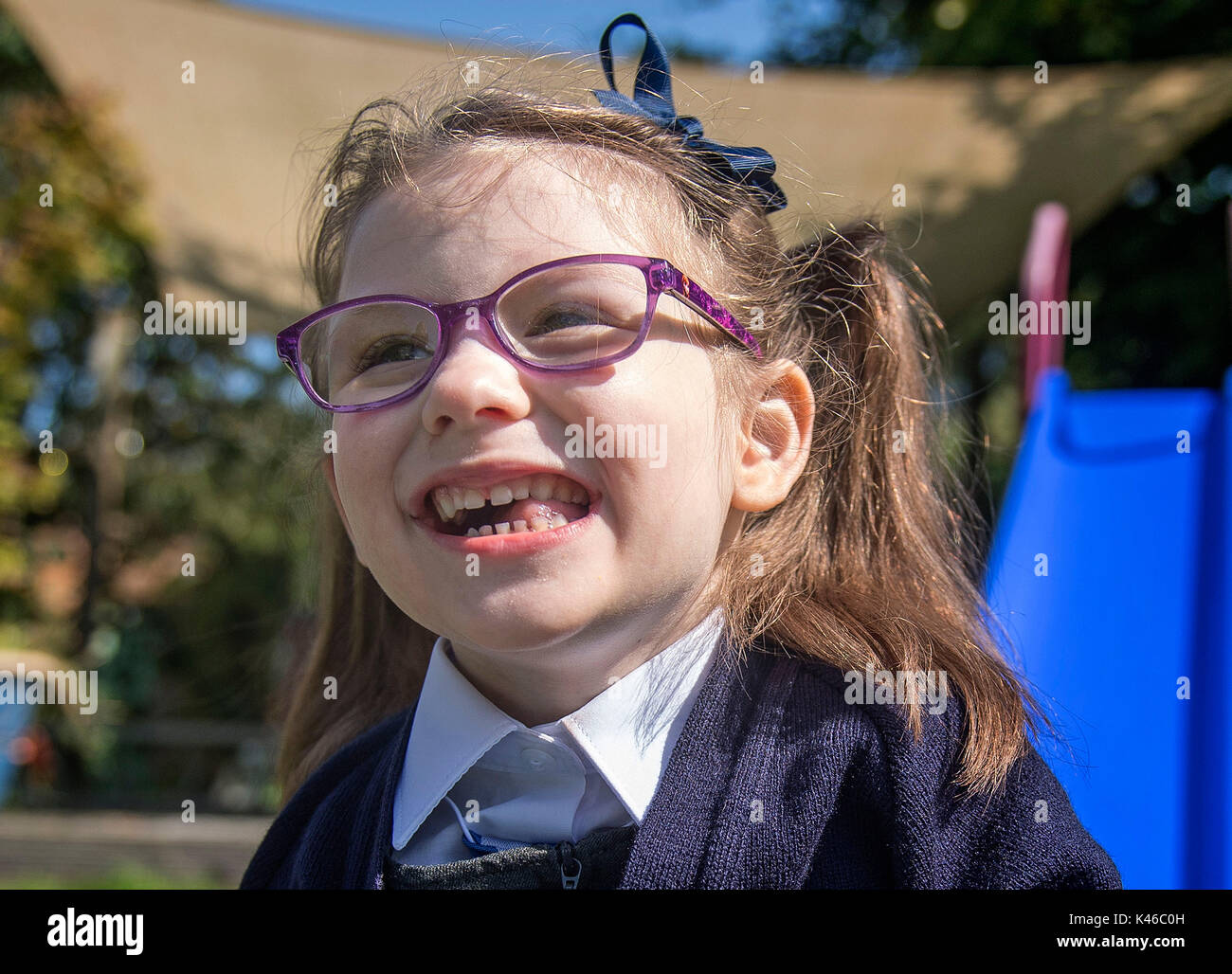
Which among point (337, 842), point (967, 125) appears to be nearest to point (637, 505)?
point (337, 842)

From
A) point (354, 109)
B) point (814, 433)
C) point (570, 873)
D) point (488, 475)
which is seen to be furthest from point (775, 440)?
point (354, 109)

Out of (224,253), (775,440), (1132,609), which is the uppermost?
(224,253)

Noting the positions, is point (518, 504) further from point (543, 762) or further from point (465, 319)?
point (543, 762)

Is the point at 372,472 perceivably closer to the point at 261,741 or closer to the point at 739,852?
the point at 739,852

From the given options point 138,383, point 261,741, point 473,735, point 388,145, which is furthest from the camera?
point 138,383

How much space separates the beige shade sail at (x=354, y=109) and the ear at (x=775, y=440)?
3.64 metres

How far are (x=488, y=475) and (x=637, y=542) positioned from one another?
0.15 meters

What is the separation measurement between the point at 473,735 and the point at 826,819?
1.19ft

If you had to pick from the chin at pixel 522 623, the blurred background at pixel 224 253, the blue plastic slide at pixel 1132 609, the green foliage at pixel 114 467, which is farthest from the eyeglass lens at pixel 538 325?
the green foliage at pixel 114 467

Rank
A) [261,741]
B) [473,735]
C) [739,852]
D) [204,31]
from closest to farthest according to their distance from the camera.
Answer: [739,852], [473,735], [204,31], [261,741]

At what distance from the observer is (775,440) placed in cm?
118

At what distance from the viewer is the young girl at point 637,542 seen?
0.95 metres

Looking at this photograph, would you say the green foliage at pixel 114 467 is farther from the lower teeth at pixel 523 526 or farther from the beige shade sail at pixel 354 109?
the lower teeth at pixel 523 526

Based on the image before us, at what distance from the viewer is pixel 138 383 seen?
746 cm
